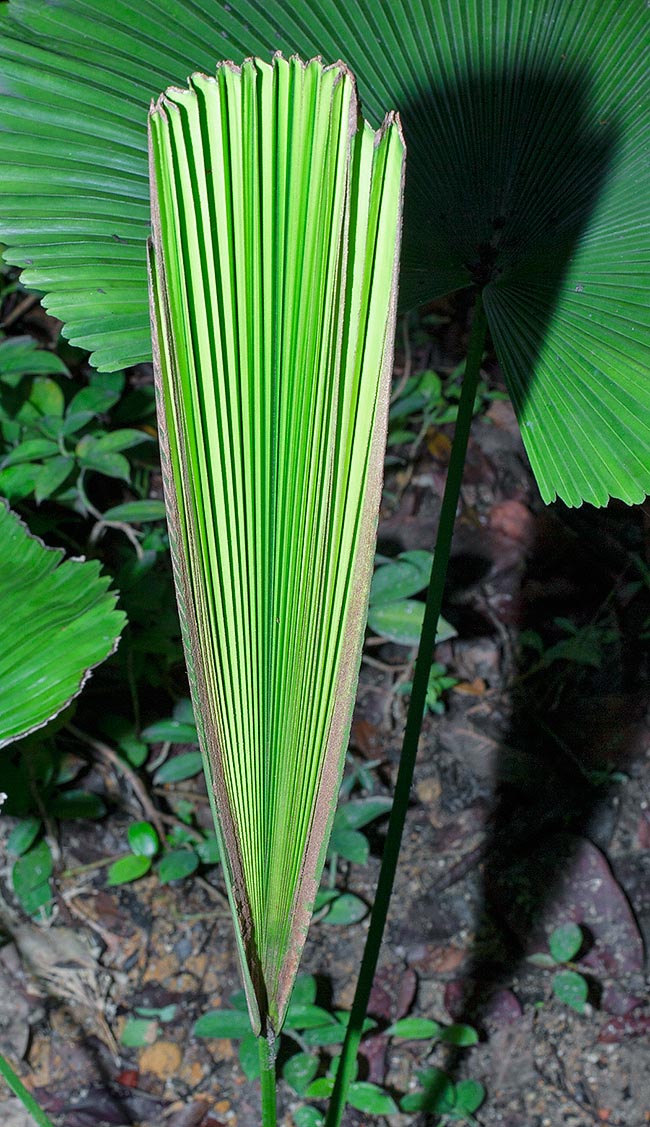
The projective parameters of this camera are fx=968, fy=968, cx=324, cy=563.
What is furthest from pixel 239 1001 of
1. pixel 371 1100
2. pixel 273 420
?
pixel 273 420

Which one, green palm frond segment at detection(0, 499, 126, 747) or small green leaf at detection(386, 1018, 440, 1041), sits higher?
green palm frond segment at detection(0, 499, 126, 747)

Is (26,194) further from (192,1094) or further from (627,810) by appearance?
(627,810)

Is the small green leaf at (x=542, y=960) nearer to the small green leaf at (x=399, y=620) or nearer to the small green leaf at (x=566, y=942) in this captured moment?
the small green leaf at (x=566, y=942)

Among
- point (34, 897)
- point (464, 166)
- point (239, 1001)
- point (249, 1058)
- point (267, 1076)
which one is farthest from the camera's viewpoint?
point (34, 897)

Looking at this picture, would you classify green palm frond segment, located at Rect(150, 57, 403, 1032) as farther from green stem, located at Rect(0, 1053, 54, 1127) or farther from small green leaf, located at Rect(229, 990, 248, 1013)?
small green leaf, located at Rect(229, 990, 248, 1013)

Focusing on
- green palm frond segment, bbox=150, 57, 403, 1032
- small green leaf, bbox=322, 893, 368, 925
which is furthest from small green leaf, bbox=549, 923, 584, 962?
green palm frond segment, bbox=150, 57, 403, 1032

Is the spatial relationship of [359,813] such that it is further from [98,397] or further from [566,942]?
[98,397]

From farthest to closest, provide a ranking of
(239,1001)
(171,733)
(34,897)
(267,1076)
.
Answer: (171,733)
(34,897)
(239,1001)
(267,1076)
